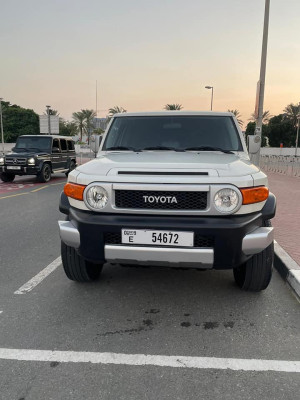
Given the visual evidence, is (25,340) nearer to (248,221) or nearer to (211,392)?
(211,392)

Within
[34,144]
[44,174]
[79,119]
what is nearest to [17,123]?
[79,119]

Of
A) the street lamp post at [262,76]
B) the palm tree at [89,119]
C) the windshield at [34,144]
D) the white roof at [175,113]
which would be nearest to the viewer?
the white roof at [175,113]

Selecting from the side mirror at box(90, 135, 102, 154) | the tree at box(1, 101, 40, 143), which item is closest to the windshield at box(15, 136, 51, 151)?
the side mirror at box(90, 135, 102, 154)

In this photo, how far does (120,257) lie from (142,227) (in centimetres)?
34

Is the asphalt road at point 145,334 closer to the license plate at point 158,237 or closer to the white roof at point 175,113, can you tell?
the license plate at point 158,237

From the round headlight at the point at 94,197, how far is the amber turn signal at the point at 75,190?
80 millimetres

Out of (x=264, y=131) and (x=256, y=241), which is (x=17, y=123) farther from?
(x=256, y=241)

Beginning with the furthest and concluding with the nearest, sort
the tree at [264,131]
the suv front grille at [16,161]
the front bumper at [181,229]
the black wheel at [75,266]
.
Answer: the tree at [264,131] < the suv front grille at [16,161] < the black wheel at [75,266] < the front bumper at [181,229]

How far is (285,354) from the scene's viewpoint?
2668 millimetres

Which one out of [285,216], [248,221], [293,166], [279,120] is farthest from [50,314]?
[279,120]

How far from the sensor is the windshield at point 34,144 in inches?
594

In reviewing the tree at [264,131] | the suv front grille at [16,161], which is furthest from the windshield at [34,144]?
the tree at [264,131]

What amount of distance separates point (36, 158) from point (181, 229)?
1248 cm

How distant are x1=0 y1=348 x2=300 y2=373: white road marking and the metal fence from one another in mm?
17822
